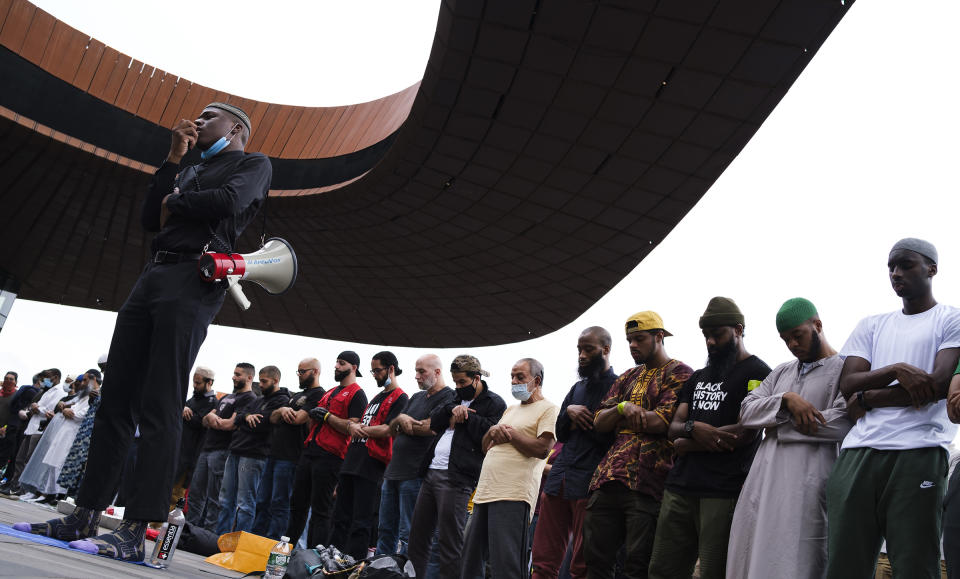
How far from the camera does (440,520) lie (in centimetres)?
556

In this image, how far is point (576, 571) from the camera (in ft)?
15.6

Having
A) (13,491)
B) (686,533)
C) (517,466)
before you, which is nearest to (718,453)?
(686,533)

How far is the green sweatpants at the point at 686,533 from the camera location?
370cm

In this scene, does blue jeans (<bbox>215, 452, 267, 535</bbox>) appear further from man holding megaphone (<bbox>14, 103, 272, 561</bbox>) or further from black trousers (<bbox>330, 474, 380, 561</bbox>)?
man holding megaphone (<bbox>14, 103, 272, 561</bbox>)

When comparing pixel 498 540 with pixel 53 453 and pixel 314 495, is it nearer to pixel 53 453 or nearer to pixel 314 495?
pixel 314 495

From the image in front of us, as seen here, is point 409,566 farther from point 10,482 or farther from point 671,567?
point 10,482

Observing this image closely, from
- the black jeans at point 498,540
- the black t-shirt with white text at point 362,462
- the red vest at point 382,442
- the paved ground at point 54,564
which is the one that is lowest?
the paved ground at point 54,564

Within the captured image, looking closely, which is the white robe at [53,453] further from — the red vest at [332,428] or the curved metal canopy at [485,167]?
the curved metal canopy at [485,167]

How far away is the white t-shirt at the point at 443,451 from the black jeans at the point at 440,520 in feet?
0.16

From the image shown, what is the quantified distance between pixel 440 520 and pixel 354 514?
1.28 metres

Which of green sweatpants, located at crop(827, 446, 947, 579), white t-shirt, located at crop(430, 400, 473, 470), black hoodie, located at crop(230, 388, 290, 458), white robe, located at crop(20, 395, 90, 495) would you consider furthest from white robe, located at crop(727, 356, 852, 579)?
white robe, located at crop(20, 395, 90, 495)

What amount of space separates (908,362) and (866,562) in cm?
85

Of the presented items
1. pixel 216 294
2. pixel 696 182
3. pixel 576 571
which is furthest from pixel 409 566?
pixel 696 182

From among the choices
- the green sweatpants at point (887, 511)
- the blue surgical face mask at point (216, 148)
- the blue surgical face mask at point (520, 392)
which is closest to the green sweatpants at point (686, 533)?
the green sweatpants at point (887, 511)
